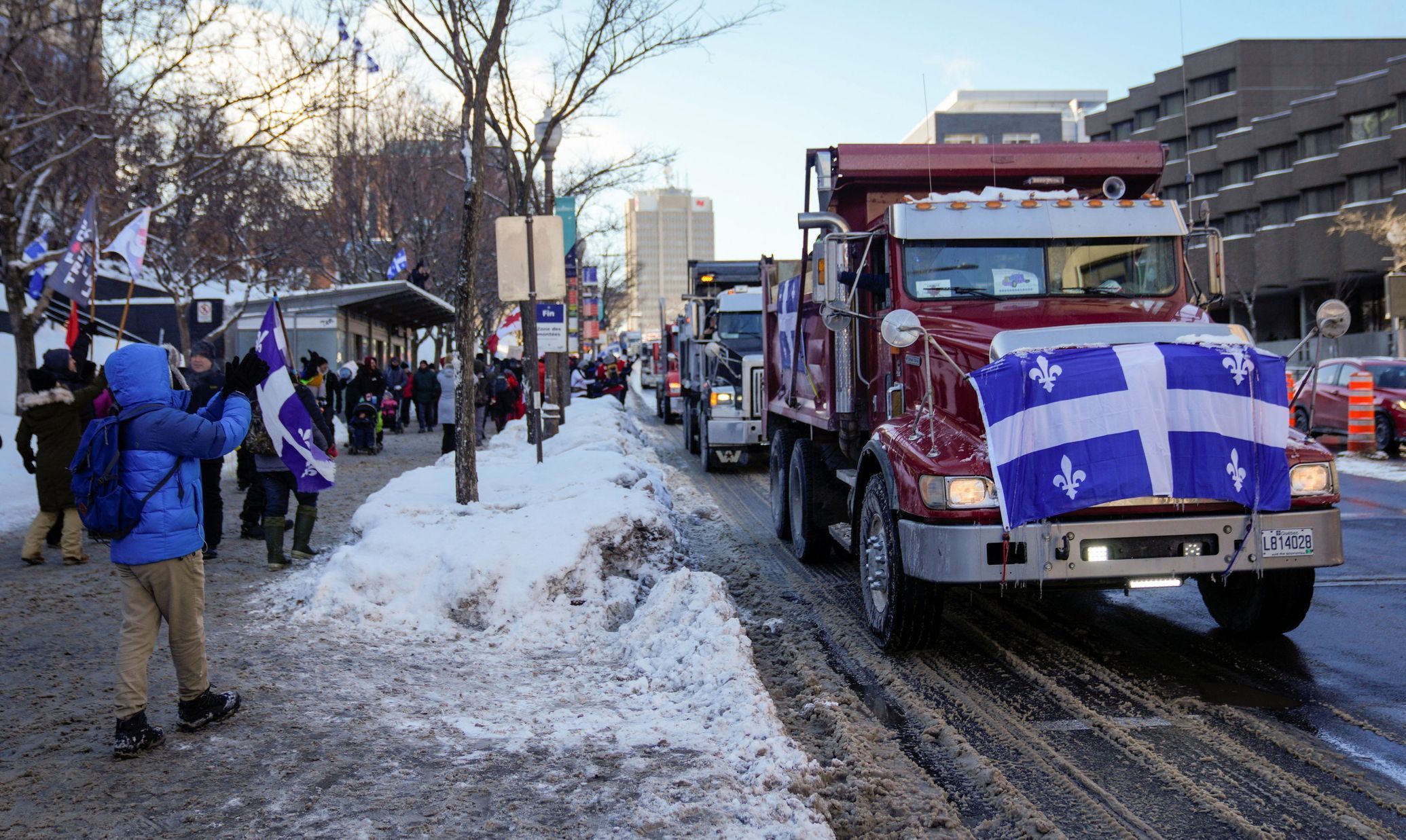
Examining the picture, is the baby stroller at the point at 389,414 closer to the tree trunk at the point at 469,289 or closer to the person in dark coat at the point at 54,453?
the person in dark coat at the point at 54,453

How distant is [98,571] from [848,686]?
6.93 m

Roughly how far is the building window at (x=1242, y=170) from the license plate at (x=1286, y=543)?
68079mm

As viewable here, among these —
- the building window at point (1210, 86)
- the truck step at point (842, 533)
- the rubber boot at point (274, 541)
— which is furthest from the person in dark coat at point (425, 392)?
the building window at point (1210, 86)

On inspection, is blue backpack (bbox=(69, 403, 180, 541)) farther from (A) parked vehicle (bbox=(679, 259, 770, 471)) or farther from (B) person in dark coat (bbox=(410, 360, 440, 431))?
(B) person in dark coat (bbox=(410, 360, 440, 431))

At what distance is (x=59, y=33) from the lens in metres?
19.3

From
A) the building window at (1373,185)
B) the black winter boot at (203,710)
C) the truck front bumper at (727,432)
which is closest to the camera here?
the black winter boot at (203,710)

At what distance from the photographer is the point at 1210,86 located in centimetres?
7119

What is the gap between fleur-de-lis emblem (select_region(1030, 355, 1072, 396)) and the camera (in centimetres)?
602

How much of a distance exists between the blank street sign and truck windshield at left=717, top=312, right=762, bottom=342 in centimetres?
812

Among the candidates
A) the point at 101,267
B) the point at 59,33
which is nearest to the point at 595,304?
the point at 101,267

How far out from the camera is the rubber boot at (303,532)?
34.2 ft

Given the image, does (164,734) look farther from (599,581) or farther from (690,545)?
(690,545)

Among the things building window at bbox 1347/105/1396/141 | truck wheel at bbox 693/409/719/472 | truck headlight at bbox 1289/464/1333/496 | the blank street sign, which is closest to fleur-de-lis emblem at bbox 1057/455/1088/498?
truck headlight at bbox 1289/464/1333/496

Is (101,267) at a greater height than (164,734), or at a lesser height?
greater
